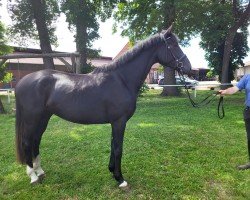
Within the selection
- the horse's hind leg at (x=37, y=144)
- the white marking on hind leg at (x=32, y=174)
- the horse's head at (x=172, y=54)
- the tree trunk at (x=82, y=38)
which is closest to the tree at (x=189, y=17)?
the tree trunk at (x=82, y=38)

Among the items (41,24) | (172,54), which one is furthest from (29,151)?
(41,24)

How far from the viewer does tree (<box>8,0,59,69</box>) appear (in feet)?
53.6

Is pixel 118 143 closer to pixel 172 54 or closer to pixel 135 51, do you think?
pixel 135 51

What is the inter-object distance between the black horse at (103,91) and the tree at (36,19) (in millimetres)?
12035

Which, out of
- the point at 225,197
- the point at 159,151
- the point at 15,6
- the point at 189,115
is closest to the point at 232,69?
the point at 189,115

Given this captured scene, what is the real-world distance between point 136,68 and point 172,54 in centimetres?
57

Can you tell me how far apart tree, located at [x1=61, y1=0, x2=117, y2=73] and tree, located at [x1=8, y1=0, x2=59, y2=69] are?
42.1 inches

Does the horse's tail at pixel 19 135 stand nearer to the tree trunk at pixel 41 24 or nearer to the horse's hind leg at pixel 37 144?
the horse's hind leg at pixel 37 144

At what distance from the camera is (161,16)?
52.7ft

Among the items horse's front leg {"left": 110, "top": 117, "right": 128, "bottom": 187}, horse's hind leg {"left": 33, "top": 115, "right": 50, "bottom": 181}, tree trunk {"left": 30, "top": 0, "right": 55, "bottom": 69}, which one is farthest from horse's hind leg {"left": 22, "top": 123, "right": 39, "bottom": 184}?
tree trunk {"left": 30, "top": 0, "right": 55, "bottom": 69}

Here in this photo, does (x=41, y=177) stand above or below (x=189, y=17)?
below

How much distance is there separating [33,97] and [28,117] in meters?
0.32

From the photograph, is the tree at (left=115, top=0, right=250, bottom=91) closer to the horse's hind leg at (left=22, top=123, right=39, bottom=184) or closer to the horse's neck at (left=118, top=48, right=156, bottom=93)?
the horse's neck at (left=118, top=48, right=156, bottom=93)

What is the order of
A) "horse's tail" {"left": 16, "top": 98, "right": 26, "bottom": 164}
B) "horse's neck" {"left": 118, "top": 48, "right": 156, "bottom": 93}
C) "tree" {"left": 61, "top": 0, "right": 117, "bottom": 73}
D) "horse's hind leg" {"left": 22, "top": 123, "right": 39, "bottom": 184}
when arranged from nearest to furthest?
"horse's neck" {"left": 118, "top": 48, "right": 156, "bottom": 93}, "horse's hind leg" {"left": 22, "top": 123, "right": 39, "bottom": 184}, "horse's tail" {"left": 16, "top": 98, "right": 26, "bottom": 164}, "tree" {"left": 61, "top": 0, "right": 117, "bottom": 73}
